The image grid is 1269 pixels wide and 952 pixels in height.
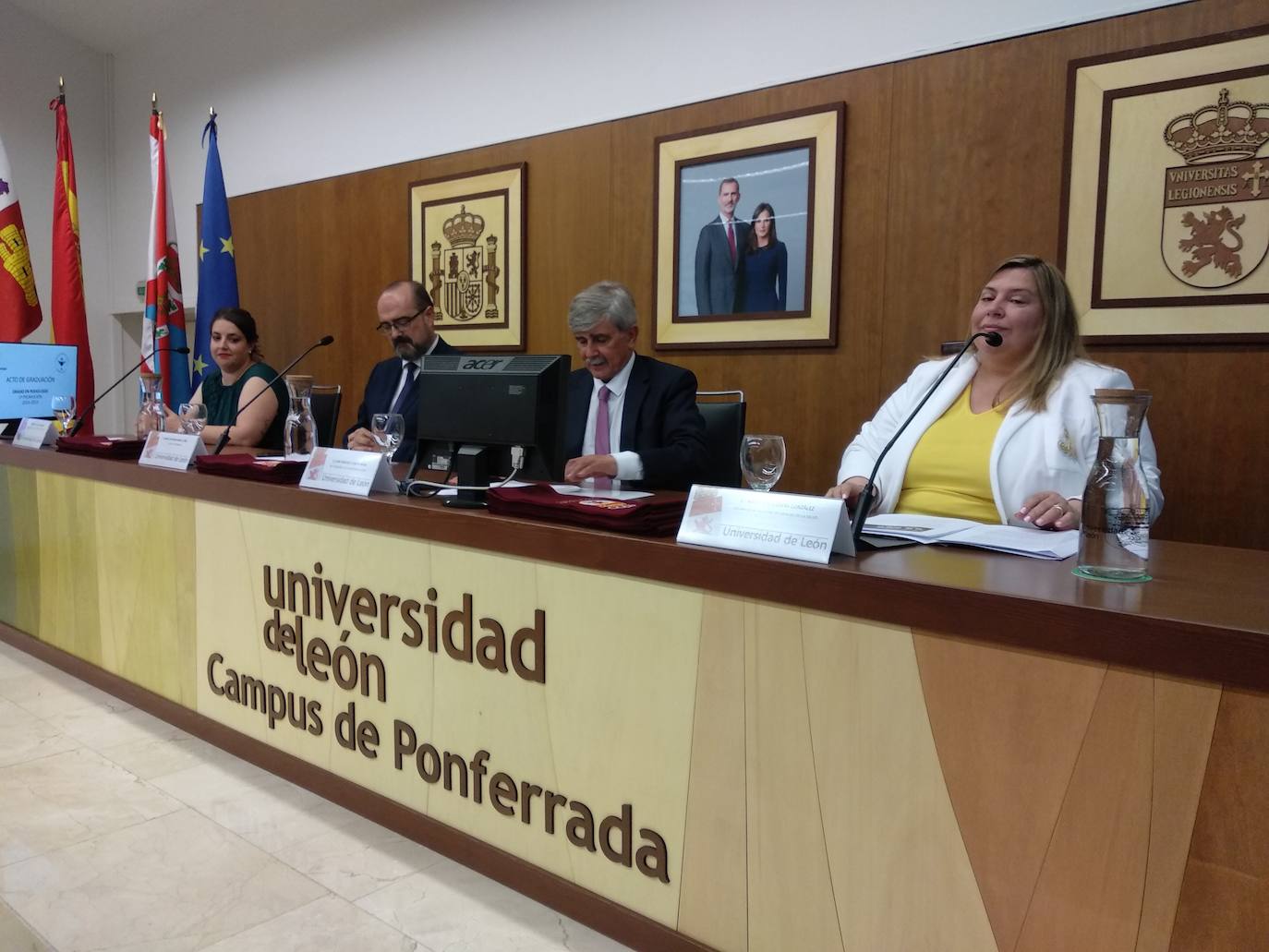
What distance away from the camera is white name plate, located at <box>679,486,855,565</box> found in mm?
1164

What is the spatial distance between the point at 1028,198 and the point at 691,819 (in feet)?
6.76

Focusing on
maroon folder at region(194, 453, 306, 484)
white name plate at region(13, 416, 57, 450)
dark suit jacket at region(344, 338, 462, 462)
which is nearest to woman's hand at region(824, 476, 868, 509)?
maroon folder at region(194, 453, 306, 484)

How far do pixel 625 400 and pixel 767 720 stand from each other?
4.58ft

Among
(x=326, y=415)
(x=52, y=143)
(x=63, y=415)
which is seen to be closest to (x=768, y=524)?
(x=326, y=415)

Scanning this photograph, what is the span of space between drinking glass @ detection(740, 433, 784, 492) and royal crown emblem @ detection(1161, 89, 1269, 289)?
59.4 inches

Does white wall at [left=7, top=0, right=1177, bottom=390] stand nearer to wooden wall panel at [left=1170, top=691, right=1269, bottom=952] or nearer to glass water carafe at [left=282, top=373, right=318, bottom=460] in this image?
glass water carafe at [left=282, top=373, right=318, bottom=460]

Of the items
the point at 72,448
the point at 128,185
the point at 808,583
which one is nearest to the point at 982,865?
the point at 808,583

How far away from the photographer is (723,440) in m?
2.58

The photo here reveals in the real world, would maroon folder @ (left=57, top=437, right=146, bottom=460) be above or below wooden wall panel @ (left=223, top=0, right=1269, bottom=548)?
below

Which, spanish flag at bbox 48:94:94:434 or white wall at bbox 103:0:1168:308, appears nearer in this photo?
white wall at bbox 103:0:1168:308

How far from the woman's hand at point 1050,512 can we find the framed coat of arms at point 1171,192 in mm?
1208

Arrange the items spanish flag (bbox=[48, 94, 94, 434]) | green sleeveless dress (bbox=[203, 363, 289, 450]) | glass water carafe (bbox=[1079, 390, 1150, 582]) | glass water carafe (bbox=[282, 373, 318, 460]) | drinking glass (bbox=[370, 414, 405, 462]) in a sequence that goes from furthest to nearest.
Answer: spanish flag (bbox=[48, 94, 94, 434]) → green sleeveless dress (bbox=[203, 363, 289, 450]) → glass water carafe (bbox=[282, 373, 318, 460]) → drinking glass (bbox=[370, 414, 405, 462]) → glass water carafe (bbox=[1079, 390, 1150, 582])

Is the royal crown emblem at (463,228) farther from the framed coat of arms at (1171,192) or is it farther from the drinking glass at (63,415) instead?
the framed coat of arms at (1171,192)

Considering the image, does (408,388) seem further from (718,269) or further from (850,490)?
(850,490)
